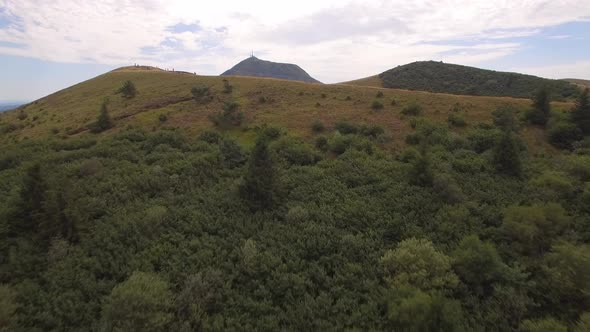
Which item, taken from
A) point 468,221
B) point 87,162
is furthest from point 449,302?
point 87,162

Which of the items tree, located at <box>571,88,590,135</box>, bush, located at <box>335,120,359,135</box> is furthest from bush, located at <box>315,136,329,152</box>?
tree, located at <box>571,88,590,135</box>

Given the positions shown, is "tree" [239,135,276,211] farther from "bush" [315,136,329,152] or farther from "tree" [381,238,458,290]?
"bush" [315,136,329,152]

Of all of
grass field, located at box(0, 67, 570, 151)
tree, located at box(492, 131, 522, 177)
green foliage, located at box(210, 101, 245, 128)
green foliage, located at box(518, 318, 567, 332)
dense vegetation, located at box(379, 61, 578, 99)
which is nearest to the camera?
green foliage, located at box(518, 318, 567, 332)

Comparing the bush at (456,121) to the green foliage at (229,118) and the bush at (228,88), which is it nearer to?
the green foliage at (229,118)

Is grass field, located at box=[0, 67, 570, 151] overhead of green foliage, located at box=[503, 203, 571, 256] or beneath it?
overhead

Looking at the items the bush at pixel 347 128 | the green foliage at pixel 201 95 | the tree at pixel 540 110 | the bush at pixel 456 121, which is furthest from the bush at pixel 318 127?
the tree at pixel 540 110

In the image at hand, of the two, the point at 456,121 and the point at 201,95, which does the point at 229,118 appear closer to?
the point at 201,95

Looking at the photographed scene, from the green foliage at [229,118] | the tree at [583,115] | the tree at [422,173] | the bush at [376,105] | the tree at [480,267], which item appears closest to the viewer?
the tree at [480,267]
